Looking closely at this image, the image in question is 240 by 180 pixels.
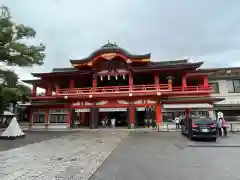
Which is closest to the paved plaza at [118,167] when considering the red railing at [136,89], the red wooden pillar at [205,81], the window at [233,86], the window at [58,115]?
the red railing at [136,89]

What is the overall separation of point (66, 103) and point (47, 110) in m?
2.88

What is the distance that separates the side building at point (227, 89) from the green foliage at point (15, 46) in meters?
22.3

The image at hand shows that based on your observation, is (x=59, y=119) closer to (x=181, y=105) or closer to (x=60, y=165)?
(x=181, y=105)

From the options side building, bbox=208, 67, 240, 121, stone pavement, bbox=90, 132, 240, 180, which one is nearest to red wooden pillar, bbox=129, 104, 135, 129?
side building, bbox=208, 67, 240, 121

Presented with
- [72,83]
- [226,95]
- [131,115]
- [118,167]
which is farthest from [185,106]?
[118,167]

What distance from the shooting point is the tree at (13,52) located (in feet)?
58.7

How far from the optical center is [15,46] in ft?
60.2

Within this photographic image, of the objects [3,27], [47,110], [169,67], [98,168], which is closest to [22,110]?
[47,110]

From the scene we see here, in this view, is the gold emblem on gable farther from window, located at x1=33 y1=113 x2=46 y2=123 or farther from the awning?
window, located at x1=33 y1=113 x2=46 y2=123

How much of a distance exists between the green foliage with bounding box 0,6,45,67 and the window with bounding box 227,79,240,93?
24326 millimetres

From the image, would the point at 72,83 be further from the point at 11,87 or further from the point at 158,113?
the point at 158,113

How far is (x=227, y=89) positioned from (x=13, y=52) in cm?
2615

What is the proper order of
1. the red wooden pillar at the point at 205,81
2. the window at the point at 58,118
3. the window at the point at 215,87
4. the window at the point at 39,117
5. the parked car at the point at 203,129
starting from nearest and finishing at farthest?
the parked car at the point at 203,129 → the red wooden pillar at the point at 205,81 → the window at the point at 58,118 → the window at the point at 39,117 → the window at the point at 215,87

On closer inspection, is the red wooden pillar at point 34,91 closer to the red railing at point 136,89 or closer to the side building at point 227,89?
the red railing at point 136,89
